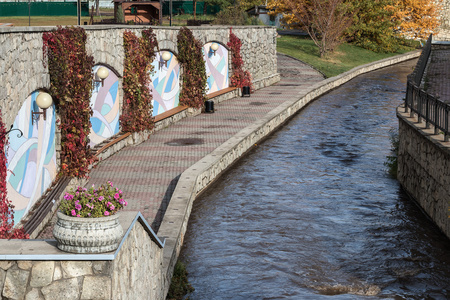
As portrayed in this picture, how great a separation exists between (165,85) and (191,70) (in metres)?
2.30

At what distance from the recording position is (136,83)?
1898 centimetres

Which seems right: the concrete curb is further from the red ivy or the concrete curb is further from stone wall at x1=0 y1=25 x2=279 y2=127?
stone wall at x1=0 y1=25 x2=279 y2=127

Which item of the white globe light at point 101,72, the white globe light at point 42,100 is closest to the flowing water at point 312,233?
the white globe light at point 42,100

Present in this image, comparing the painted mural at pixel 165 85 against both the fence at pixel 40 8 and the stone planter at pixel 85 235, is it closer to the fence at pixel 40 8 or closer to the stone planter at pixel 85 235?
Result: the stone planter at pixel 85 235

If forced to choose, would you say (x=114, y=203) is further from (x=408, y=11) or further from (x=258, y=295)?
(x=408, y=11)

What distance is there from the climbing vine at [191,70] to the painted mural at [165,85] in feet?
1.08

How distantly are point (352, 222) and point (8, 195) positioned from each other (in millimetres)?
7259

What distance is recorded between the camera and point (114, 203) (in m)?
6.52

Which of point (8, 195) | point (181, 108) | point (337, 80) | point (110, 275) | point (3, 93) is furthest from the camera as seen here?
point (337, 80)

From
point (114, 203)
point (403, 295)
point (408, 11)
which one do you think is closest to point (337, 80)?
point (408, 11)

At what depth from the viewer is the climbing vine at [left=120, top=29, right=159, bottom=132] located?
61.2 feet

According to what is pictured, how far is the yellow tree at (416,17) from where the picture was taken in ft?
195

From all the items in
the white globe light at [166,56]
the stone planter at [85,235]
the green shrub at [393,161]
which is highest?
the white globe light at [166,56]

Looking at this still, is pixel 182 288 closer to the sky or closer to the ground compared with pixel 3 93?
closer to the ground
